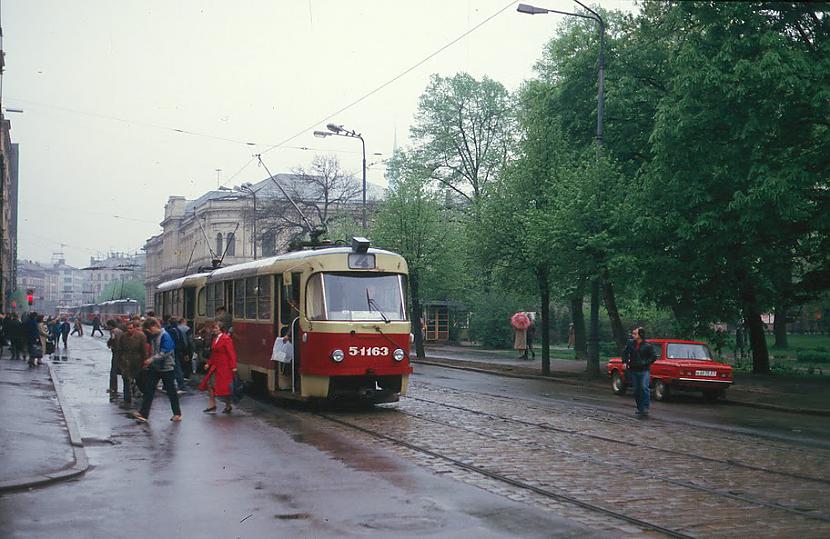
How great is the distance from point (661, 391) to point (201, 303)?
13806mm

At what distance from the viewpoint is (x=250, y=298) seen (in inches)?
856

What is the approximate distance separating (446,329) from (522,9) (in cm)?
3623

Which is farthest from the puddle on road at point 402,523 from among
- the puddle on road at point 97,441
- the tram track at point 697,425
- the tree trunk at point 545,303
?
the tree trunk at point 545,303

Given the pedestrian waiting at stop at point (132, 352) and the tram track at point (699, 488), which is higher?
the pedestrian waiting at stop at point (132, 352)

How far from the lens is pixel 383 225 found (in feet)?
136

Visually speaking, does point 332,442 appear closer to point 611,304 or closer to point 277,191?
point 611,304

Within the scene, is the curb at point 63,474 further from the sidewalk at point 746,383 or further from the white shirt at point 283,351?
the sidewalk at point 746,383

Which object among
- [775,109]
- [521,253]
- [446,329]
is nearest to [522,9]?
[775,109]

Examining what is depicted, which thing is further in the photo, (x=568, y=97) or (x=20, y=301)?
(x=20, y=301)

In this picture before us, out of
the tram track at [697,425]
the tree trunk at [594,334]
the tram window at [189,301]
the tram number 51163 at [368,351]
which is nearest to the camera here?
the tram track at [697,425]

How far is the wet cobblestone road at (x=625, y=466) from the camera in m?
8.90

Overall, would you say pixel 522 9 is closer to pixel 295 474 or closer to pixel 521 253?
pixel 521 253

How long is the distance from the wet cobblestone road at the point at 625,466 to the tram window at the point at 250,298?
4.22m

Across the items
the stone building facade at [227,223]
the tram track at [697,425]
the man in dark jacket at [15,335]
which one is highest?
the stone building facade at [227,223]
